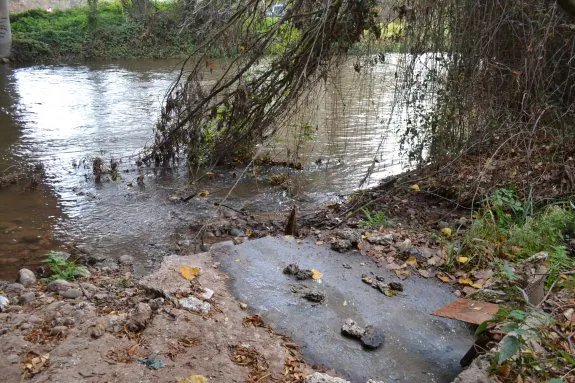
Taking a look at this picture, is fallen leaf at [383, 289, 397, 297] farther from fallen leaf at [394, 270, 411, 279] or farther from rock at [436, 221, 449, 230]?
rock at [436, 221, 449, 230]

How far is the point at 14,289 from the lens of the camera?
3.96 metres

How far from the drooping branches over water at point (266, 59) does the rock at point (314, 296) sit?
2362mm

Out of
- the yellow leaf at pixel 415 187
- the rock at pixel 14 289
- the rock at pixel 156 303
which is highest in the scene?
the yellow leaf at pixel 415 187

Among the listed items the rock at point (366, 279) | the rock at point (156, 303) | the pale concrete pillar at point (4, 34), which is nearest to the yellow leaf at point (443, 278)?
the rock at point (366, 279)

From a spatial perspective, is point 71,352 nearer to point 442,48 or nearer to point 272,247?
point 272,247

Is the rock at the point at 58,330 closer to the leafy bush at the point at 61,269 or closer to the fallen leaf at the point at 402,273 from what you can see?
the leafy bush at the point at 61,269

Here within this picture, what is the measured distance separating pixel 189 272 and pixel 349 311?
1237 mm

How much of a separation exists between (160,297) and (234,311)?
515 millimetres

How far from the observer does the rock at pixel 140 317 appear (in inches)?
A: 124

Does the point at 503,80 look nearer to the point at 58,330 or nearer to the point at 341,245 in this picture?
the point at 341,245

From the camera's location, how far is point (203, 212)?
6.30m

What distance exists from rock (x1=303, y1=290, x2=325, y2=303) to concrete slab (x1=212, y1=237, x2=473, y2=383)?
49mm

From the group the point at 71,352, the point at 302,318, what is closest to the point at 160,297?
the point at 71,352

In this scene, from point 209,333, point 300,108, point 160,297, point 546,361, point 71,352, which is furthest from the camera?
point 300,108
